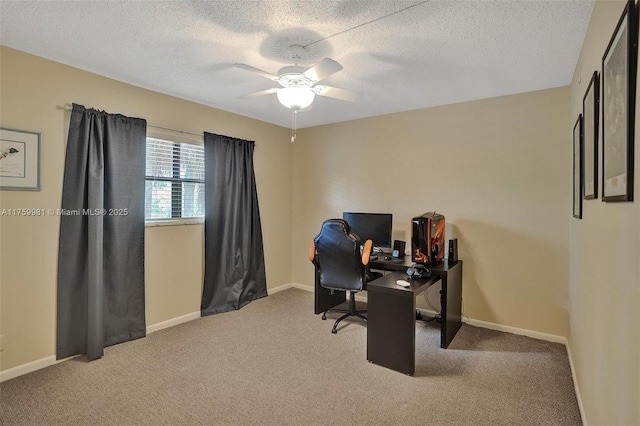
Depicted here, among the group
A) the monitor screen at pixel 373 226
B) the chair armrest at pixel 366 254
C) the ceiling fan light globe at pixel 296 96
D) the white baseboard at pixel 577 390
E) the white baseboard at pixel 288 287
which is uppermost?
the ceiling fan light globe at pixel 296 96

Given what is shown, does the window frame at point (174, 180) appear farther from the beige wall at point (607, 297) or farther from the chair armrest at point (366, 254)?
the beige wall at point (607, 297)

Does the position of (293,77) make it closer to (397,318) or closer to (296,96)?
(296,96)

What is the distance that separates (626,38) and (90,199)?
11.4 feet

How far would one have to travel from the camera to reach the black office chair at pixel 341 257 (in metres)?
3.24

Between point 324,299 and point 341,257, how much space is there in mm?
945

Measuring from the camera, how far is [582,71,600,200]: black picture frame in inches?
66.2

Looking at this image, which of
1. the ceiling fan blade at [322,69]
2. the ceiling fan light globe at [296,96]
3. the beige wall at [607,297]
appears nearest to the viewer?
the beige wall at [607,297]

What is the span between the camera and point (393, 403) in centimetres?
220

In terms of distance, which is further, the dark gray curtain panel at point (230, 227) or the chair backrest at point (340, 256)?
the dark gray curtain panel at point (230, 227)

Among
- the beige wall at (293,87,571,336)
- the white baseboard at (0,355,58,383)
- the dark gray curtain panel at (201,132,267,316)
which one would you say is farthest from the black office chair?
the white baseboard at (0,355,58,383)

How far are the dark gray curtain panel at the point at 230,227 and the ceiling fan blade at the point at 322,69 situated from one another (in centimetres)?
201

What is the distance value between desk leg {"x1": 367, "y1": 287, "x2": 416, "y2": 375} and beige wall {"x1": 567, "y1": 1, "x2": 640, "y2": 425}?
1.05 m

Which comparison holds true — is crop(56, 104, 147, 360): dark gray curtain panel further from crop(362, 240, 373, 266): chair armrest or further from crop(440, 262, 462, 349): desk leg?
crop(440, 262, 462, 349): desk leg

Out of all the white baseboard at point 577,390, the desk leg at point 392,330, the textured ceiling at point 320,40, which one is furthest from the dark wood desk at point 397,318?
the textured ceiling at point 320,40
